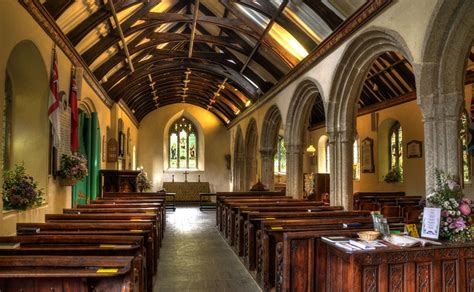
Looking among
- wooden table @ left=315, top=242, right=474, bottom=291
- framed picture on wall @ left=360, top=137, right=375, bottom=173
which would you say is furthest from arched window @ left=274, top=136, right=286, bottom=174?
wooden table @ left=315, top=242, right=474, bottom=291

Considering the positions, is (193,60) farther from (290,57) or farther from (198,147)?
(198,147)

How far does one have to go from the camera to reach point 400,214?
904cm

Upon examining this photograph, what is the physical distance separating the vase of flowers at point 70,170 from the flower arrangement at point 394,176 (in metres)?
8.28

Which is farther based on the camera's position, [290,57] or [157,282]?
[290,57]

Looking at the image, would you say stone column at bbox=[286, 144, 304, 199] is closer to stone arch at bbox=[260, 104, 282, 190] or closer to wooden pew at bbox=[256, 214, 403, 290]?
stone arch at bbox=[260, 104, 282, 190]

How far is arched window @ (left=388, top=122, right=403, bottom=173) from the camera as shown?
12.0 m

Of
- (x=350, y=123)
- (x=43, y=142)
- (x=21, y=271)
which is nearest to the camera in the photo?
(x=21, y=271)

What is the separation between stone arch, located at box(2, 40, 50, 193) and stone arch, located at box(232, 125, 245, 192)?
41.6ft

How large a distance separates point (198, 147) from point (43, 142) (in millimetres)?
15818

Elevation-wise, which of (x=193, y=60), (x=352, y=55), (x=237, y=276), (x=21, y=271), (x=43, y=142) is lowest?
(x=237, y=276)

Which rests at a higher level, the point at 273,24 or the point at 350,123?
the point at 273,24

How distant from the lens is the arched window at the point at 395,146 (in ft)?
39.4

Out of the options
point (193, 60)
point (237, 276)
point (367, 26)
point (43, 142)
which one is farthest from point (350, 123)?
point (193, 60)

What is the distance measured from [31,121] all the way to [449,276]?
18.2ft
